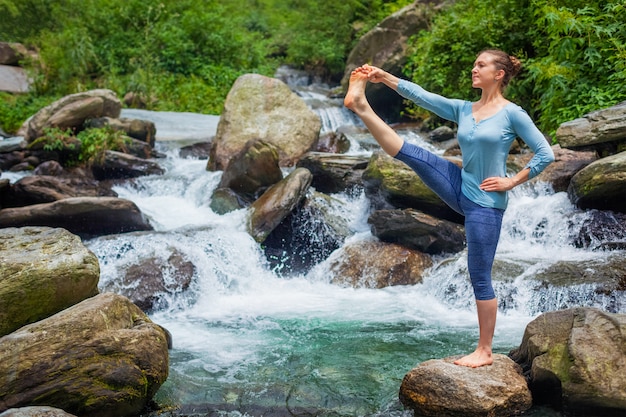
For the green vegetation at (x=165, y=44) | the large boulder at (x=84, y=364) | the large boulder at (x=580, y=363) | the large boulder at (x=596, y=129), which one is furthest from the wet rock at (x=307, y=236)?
the green vegetation at (x=165, y=44)

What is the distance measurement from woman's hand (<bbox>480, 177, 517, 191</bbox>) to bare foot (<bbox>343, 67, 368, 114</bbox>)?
828 millimetres

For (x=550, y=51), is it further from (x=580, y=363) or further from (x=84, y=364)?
(x=84, y=364)

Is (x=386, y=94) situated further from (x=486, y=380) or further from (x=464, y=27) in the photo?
(x=486, y=380)

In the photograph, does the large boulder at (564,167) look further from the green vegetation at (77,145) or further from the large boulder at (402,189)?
the green vegetation at (77,145)

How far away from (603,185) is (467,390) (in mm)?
4743

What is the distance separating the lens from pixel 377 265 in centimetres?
816

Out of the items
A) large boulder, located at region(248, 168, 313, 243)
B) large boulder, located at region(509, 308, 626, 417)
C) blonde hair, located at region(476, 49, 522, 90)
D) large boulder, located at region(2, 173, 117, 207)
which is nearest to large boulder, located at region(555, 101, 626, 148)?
large boulder, located at region(248, 168, 313, 243)

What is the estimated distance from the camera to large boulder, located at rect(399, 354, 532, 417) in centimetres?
367

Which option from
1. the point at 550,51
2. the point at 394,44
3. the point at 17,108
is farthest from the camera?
the point at 394,44

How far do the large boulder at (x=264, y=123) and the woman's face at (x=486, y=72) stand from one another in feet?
27.5

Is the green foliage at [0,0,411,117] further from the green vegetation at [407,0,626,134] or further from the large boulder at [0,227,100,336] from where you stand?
the large boulder at [0,227,100,336]

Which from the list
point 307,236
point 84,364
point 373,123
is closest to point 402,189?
point 307,236

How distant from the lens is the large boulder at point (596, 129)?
821cm

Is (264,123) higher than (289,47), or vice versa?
(289,47)
